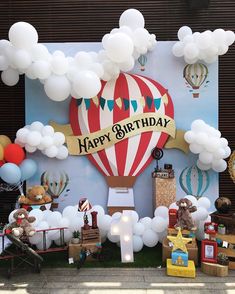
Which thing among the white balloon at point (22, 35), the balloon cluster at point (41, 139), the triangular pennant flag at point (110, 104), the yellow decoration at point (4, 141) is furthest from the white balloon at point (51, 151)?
the white balloon at point (22, 35)

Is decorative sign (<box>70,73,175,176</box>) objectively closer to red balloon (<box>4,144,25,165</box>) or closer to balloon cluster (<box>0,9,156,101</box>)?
balloon cluster (<box>0,9,156,101</box>)

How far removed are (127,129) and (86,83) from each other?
1.10 metres

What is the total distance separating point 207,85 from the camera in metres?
5.11

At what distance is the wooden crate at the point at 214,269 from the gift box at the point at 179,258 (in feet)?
0.83

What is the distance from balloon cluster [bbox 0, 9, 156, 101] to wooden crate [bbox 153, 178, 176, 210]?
1619 mm

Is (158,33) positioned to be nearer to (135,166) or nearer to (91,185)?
Result: (135,166)

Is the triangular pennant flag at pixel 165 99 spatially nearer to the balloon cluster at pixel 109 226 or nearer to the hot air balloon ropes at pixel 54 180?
the balloon cluster at pixel 109 226

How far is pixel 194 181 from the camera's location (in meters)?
5.16

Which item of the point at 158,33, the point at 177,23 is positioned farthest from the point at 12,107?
the point at 177,23

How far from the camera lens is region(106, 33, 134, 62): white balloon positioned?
4195mm

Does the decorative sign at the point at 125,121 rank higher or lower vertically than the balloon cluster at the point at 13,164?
higher

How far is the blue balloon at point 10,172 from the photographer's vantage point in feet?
15.0

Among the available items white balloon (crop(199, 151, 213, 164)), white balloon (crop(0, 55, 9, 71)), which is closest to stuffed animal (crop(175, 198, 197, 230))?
white balloon (crop(199, 151, 213, 164))

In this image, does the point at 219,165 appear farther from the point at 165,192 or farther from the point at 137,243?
the point at 137,243
